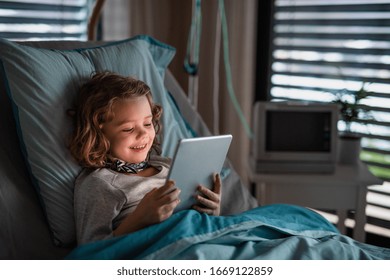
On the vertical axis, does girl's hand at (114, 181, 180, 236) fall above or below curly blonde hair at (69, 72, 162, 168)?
below

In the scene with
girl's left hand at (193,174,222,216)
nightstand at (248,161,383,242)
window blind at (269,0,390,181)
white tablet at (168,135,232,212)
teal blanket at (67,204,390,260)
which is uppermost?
window blind at (269,0,390,181)

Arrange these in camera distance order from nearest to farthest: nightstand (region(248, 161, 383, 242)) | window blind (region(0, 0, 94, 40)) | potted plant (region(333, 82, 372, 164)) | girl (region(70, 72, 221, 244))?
girl (region(70, 72, 221, 244)), nightstand (region(248, 161, 383, 242)), potted plant (region(333, 82, 372, 164)), window blind (region(0, 0, 94, 40))

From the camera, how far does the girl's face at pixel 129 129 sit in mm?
1289

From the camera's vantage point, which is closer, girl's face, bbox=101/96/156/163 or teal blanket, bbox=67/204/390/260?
teal blanket, bbox=67/204/390/260

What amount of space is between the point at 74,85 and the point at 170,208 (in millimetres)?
441

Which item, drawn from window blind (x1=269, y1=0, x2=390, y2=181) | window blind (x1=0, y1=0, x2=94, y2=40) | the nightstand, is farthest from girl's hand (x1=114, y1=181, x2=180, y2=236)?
window blind (x1=0, y1=0, x2=94, y2=40)

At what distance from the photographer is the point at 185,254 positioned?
3.65ft

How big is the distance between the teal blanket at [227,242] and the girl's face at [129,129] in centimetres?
22

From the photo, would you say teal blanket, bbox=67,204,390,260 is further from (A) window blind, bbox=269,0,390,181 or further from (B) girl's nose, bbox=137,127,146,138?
(A) window blind, bbox=269,0,390,181

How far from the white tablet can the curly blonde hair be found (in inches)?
8.9

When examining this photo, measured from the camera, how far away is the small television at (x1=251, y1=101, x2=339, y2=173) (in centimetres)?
185

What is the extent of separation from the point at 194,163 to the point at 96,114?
0.28 m

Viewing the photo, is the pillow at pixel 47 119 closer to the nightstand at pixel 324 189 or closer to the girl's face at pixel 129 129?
the girl's face at pixel 129 129

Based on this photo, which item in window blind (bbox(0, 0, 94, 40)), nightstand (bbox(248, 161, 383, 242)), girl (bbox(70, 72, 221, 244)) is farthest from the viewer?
window blind (bbox(0, 0, 94, 40))
